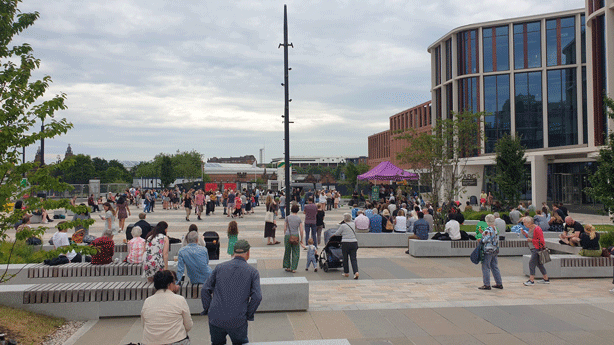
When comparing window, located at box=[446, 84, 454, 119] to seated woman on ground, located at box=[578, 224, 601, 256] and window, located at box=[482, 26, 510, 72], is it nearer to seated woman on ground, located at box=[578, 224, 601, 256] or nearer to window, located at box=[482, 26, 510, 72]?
window, located at box=[482, 26, 510, 72]

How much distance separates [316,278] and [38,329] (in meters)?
5.65

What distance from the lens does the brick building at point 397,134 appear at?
223 feet

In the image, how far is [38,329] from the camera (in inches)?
259

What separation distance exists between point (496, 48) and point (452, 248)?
3748 centimetres

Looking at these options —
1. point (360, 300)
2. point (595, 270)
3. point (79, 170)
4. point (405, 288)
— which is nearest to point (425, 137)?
point (595, 270)

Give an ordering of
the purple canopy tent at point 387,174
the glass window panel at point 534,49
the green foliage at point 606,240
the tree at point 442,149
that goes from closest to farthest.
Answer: the green foliage at point 606,240
the tree at point 442,149
the purple canopy tent at point 387,174
the glass window panel at point 534,49

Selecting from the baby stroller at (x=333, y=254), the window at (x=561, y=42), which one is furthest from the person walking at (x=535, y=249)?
the window at (x=561, y=42)

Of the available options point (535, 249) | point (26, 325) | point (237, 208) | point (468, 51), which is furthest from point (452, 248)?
point (468, 51)

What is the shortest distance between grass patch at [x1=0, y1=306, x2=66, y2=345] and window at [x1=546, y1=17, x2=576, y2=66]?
45.7 meters

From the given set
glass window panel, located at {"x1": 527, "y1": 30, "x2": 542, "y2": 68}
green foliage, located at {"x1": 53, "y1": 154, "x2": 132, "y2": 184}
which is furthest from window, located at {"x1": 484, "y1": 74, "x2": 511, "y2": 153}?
green foliage, located at {"x1": 53, "y1": 154, "x2": 132, "y2": 184}

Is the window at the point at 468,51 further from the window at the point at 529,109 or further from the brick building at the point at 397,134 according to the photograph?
the brick building at the point at 397,134

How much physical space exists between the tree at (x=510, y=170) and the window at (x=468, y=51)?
2286 centimetres

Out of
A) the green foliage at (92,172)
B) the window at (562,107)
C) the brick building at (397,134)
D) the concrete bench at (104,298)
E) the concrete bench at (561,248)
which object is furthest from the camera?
the green foliage at (92,172)

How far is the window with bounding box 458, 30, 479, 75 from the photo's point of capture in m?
46.7
